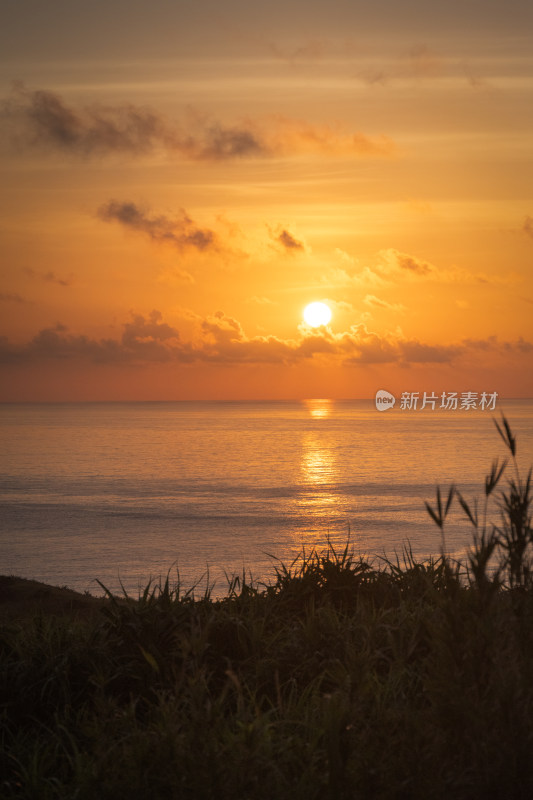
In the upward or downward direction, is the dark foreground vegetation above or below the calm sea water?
above

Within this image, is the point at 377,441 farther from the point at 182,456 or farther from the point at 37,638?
the point at 37,638

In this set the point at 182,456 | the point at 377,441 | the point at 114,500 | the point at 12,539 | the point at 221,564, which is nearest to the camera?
the point at 221,564


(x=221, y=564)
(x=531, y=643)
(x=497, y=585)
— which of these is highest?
(x=497, y=585)

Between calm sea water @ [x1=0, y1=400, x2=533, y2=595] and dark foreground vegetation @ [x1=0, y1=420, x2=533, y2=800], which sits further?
calm sea water @ [x1=0, y1=400, x2=533, y2=595]

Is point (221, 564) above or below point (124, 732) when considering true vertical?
below

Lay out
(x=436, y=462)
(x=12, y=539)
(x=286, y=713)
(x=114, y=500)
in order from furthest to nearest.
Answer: (x=436, y=462)
(x=114, y=500)
(x=12, y=539)
(x=286, y=713)

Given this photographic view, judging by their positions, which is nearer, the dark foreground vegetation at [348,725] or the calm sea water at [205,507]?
the dark foreground vegetation at [348,725]

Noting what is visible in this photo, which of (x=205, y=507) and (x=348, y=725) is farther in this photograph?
(x=205, y=507)

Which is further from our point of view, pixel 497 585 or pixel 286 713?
pixel 286 713

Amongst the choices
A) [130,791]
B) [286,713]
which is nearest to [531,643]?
[286,713]

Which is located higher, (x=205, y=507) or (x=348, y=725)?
(x=348, y=725)

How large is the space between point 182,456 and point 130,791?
328 ft

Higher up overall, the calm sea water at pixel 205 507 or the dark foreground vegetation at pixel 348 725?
the dark foreground vegetation at pixel 348 725

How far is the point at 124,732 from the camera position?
A: 5.22m
